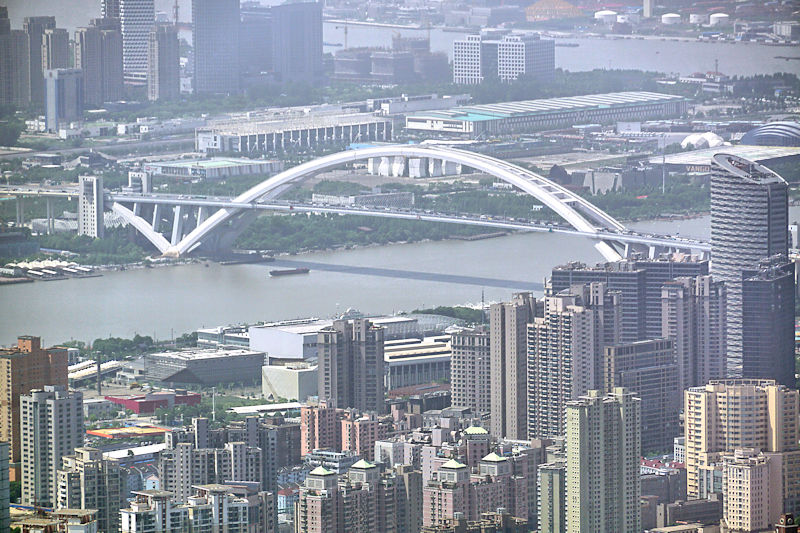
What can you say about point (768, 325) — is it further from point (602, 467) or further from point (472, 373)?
point (602, 467)

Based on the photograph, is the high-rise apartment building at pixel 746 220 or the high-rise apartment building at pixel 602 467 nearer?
the high-rise apartment building at pixel 602 467

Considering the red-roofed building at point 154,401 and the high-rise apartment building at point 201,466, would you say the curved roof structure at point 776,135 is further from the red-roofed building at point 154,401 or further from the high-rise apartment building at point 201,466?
the high-rise apartment building at point 201,466

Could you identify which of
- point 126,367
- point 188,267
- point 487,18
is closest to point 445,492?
point 126,367

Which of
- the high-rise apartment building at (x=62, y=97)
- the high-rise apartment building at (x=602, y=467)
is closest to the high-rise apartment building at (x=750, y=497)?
the high-rise apartment building at (x=602, y=467)

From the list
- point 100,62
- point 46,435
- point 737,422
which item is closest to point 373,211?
point 737,422

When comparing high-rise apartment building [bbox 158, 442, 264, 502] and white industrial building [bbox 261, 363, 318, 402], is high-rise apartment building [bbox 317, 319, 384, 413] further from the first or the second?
high-rise apartment building [bbox 158, 442, 264, 502]

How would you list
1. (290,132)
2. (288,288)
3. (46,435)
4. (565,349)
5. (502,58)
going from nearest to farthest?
(46,435)
(565,349)
(288,288)
(290,132)
(502,58)
